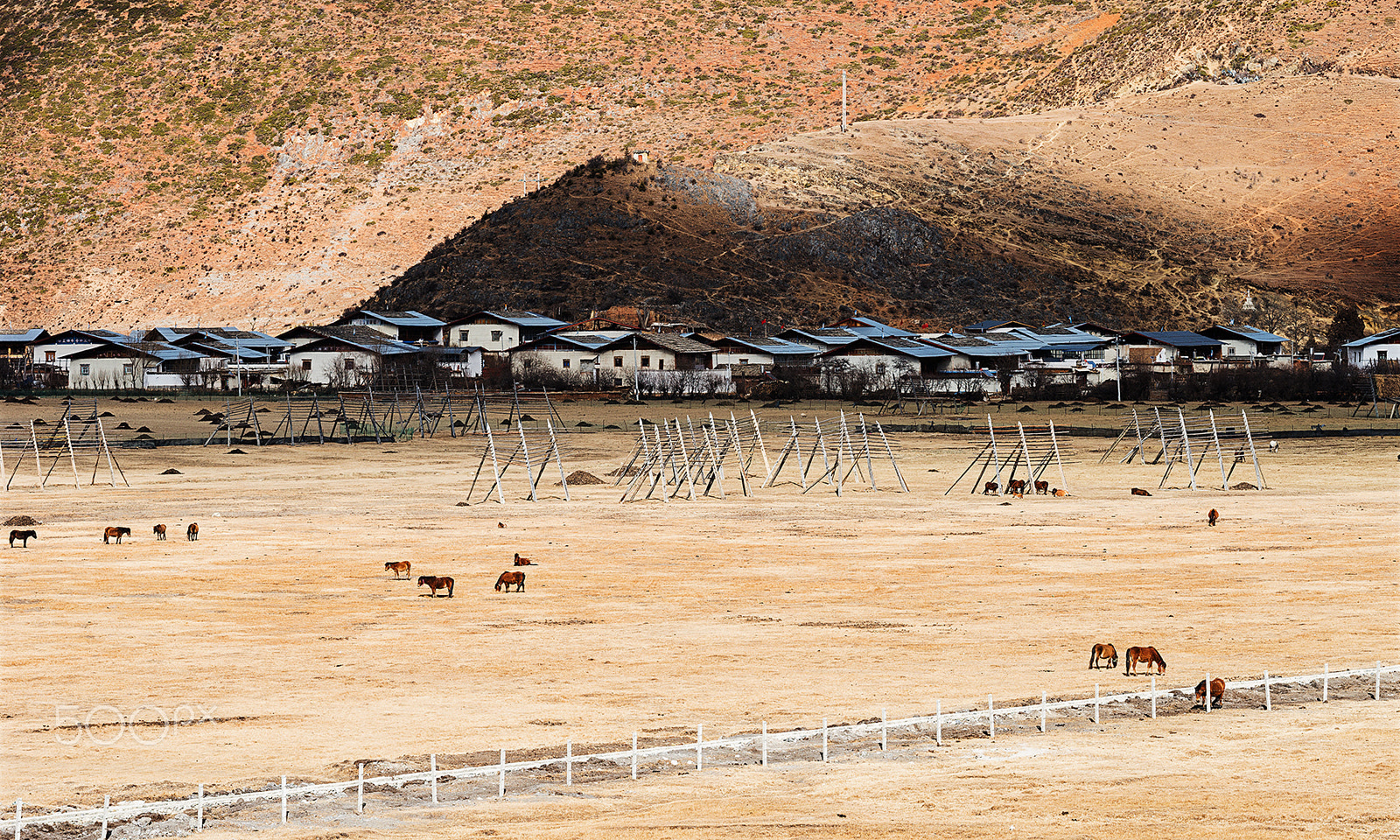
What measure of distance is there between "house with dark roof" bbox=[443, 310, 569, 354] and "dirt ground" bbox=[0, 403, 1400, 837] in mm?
74388

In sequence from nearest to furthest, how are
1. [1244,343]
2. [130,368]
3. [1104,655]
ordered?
[1104,655] → [130,368] → [1244,343]

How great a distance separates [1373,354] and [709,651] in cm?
9828

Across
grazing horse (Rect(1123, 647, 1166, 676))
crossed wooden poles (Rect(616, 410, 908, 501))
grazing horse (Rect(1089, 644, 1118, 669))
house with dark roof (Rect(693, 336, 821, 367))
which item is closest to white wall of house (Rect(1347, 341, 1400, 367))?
house with dark roof (Rect(693, 336, 821, 367))

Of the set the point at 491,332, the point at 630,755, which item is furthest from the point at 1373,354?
the point at 630,755

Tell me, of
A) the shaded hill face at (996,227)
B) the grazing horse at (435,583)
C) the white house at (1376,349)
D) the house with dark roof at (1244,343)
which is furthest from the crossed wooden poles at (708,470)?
the shaded hill face at (996,227)

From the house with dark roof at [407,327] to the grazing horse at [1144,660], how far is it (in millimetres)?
101605

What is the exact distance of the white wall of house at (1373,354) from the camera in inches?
4355

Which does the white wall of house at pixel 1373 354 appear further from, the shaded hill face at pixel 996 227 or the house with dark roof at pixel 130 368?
the house with dark roof at pixel 130 368

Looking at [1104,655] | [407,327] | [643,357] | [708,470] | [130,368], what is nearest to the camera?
[1104,655]

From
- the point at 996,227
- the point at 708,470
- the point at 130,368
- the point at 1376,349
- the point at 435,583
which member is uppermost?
the point at 996,227

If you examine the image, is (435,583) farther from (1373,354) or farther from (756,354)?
(1373,354)

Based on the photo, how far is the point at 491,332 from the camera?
119 m

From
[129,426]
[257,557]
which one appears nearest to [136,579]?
[257,557]

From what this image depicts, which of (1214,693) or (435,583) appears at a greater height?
(435,583)
